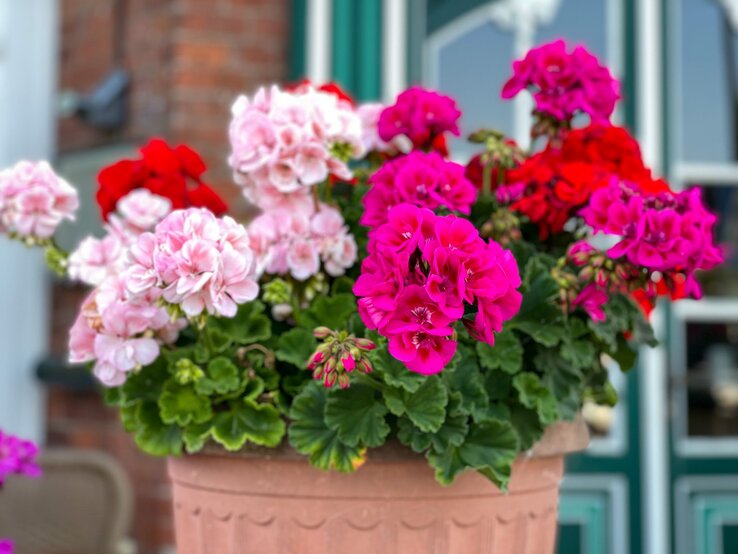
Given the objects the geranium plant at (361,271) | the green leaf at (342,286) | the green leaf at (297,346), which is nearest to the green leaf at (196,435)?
the geranium plant at (361,271)

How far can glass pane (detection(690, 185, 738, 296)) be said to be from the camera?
3.64 m

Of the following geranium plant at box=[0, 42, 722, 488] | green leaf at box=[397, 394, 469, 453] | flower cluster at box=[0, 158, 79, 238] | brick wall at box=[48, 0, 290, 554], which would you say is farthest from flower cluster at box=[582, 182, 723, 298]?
brick wall at box=[48, 0, 290, 554]

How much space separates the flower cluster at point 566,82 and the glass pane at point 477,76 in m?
2.24

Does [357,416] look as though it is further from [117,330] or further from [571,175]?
[571,175]

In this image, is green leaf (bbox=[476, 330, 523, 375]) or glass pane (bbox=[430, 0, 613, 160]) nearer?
green leaf (bbox=[476, 330, 523, 375])

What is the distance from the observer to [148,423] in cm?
124

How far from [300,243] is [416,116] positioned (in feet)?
0.68

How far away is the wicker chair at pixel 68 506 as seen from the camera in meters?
2.51

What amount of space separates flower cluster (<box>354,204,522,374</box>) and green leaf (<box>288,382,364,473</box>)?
0.20 meters

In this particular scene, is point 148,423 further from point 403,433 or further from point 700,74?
point 700,74

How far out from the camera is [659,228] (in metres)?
1.13

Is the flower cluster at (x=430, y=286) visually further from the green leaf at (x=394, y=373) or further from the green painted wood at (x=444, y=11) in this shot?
the green painted wood at (x=444, y=11)

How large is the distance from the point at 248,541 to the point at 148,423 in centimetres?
17

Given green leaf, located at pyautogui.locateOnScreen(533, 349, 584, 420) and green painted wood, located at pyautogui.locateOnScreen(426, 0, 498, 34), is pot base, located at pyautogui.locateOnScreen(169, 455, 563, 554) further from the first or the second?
green painted wood, located at pyautogui.locateOnScreen(426, 0, 498, 34)
